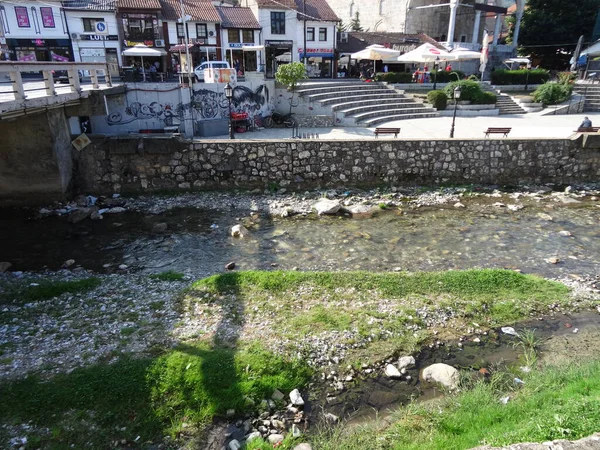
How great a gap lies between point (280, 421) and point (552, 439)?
2933 mm

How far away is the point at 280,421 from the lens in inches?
203

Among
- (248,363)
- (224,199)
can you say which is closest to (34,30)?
(224,199)

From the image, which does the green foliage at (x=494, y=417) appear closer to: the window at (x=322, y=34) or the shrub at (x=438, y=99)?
the shrub at (x=438, y=99)

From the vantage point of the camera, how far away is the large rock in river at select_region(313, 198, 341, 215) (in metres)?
12.3

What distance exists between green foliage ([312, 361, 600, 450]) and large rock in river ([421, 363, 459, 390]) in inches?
9.0

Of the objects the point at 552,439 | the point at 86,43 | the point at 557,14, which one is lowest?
the point at 552,439

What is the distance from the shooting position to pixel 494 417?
4.84m

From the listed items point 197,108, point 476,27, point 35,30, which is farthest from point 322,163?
point 476,27

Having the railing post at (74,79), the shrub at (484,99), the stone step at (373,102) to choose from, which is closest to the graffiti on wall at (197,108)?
the railing post at (74,79)

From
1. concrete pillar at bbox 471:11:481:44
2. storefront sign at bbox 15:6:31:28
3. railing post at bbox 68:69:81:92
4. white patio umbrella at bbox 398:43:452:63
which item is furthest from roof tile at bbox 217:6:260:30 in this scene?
railing post at bbox 68:69:81:92

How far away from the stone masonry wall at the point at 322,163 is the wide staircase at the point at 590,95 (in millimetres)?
15100

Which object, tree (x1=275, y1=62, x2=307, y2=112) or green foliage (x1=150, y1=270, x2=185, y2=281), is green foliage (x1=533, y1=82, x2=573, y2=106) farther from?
green foliage (x1=150, y1=270, x2=185, y2=281)

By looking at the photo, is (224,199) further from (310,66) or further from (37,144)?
(310,66)

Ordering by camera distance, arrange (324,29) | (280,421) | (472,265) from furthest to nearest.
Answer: (324,29)
(472,265)
(280,421)
